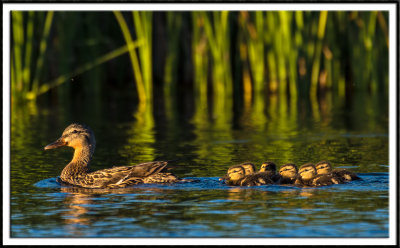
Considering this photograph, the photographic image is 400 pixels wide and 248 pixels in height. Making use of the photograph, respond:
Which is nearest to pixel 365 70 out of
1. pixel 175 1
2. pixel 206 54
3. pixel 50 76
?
pixel 206 54

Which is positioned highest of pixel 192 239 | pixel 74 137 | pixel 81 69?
pixel 81 69

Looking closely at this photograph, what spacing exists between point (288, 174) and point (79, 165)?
2.33 m

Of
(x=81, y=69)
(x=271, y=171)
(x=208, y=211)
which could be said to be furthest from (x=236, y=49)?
(x=208, y=211)

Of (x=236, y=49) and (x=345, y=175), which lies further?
(x=236, y=49)

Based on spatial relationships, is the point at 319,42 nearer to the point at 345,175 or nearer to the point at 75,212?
the point at 345,175

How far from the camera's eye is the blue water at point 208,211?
6.54 m

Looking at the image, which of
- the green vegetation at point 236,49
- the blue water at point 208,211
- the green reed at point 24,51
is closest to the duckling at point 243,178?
the blue water at point 208,211

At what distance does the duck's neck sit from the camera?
29.9ft

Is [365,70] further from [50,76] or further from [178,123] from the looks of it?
[50,76]

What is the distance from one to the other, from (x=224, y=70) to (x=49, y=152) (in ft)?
23.8

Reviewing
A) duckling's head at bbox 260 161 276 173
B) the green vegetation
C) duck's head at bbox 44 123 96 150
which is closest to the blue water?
duckling's head at bbox 260 161 276 173

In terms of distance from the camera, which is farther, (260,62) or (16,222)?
(260,62)

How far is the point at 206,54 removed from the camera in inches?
730

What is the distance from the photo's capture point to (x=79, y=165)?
9.28 m
